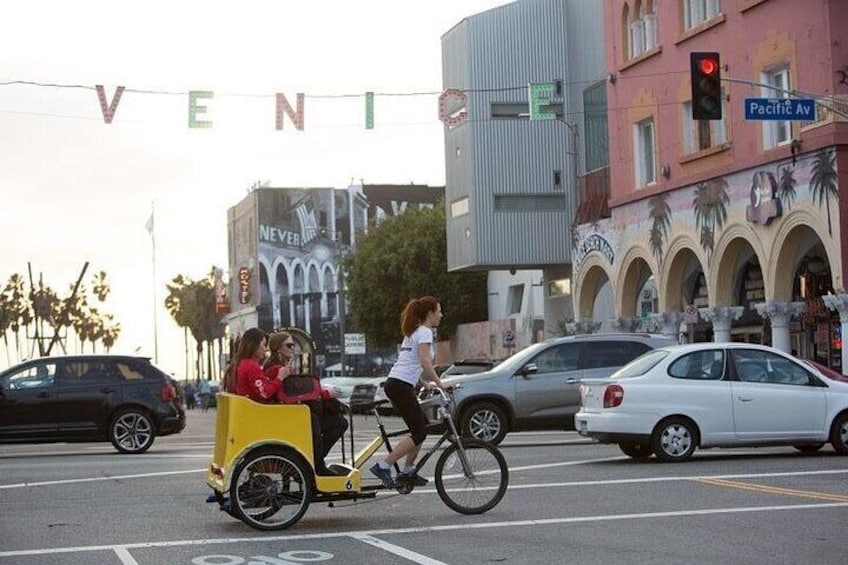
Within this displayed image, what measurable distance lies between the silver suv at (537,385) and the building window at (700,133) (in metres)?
13.2

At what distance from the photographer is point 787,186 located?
35656 mm

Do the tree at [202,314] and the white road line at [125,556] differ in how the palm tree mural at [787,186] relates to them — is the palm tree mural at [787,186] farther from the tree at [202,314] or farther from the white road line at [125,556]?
the tree at [202,314]

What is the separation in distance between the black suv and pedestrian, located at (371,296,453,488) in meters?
13.7

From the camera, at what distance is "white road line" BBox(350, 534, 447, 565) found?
11.4 m

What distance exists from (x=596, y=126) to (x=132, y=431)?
2927cm

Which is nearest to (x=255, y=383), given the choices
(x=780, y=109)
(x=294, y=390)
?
(x=294, y=390)

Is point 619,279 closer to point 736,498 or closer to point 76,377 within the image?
point 76,377

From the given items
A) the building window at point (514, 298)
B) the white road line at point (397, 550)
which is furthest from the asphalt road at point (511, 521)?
the building window at point (514, 298)

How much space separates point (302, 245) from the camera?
124 meters

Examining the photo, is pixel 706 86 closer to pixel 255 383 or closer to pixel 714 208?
pixel 714 208

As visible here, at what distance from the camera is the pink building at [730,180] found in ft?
111

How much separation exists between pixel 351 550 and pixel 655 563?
7.97 ft

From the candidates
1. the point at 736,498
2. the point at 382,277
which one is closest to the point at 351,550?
the point at 736,498

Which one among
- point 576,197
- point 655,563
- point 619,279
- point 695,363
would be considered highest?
point 576,197
